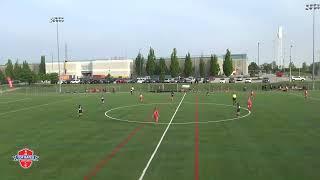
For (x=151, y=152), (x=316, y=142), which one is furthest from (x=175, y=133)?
(x=316, y=142)

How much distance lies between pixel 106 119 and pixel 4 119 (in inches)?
443

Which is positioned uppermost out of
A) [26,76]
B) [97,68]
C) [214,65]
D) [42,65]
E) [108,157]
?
[42,65]

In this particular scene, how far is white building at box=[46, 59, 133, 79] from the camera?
5891 inches

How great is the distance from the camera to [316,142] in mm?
27125

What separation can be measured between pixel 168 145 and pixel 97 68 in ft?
423

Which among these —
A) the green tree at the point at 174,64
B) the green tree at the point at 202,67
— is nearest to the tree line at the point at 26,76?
the green tree at the point at 174,64

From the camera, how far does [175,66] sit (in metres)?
133

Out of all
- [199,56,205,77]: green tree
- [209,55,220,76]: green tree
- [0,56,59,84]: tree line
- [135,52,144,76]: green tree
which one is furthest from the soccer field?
[135,52,144,76]: green tree

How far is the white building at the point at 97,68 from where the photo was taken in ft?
491

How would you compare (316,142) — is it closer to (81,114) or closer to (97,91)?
(81,114)

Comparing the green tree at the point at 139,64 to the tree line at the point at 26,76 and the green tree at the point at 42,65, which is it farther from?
the green tree at the point at 42,65

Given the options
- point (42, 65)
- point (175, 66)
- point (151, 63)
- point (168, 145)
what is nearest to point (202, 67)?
point (175, 66)

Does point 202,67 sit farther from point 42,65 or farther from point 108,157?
point 108,157

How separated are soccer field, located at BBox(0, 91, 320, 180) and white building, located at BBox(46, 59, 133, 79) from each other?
10485 cm
